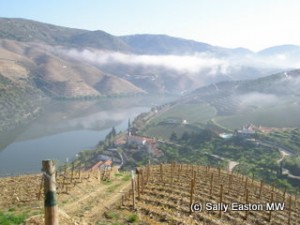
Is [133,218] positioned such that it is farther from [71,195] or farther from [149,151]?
[149,151]

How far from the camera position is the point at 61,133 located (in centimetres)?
11181

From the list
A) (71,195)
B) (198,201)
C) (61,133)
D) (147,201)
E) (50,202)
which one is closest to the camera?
(50,202)

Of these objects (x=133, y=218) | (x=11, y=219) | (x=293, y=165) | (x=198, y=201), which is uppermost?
(x=11, y=219)

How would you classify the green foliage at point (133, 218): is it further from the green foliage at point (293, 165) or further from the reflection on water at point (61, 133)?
the green foliage at point (293, 165)

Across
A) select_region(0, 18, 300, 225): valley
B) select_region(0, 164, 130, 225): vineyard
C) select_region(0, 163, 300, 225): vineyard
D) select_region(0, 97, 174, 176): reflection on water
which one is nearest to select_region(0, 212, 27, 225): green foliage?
select_region(0, 18, 300, 225): valley

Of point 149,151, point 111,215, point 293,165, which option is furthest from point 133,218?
point 149,151

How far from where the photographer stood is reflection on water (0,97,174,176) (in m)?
78.9

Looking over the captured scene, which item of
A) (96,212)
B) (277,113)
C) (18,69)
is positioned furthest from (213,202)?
(18,69)

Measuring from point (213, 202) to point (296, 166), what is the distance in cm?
3886

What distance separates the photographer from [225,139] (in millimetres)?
76062

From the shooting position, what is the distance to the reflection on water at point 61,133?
7894 centimetres

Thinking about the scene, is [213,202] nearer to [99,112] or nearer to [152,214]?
[152,214]

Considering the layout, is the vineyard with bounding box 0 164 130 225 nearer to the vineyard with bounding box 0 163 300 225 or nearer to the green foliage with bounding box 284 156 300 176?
the vineyard with bounding box 0 163 300 225

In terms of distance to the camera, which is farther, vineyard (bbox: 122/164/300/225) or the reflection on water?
the reflection on water
